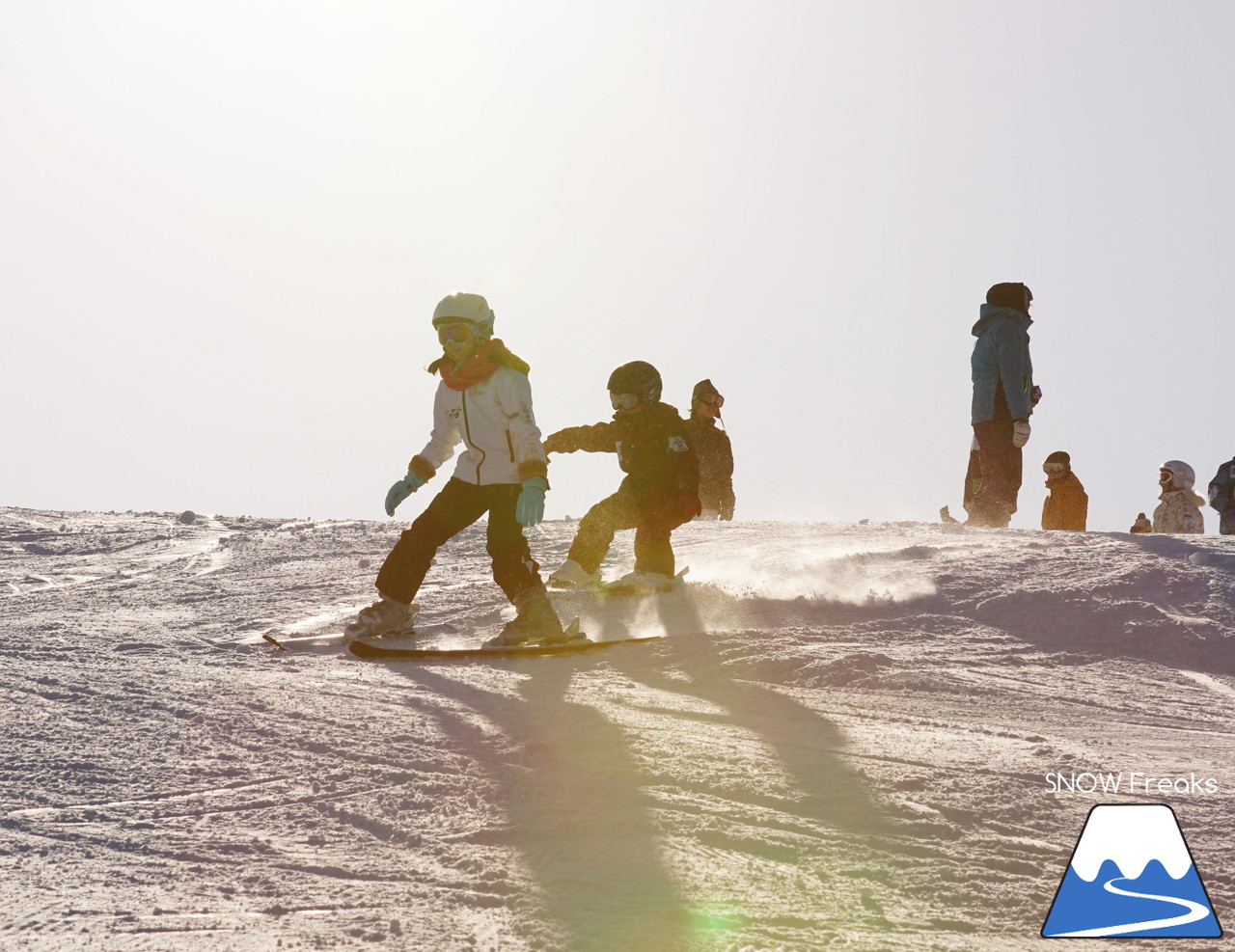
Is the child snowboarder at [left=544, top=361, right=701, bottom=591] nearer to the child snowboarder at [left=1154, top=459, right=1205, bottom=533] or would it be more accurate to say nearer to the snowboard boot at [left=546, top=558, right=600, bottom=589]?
the snowboard boot at [left=546, top=558, right=600, bottom=589]

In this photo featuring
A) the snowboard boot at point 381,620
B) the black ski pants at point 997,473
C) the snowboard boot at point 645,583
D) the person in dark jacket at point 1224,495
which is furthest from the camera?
the person in dark jacket at point 1224,495

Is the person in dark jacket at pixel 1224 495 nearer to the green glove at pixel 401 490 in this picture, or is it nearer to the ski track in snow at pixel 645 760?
the ski track in snow at pixel 645 760

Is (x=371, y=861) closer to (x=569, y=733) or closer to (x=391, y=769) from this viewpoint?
(x=391, y=769)

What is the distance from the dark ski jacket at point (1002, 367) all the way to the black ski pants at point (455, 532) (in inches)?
182

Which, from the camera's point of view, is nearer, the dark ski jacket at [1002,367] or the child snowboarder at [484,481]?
the child snowboarder at [484,481]

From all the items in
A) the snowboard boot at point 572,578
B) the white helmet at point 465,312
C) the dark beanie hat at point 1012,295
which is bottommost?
the snowboard boot at point 572,578

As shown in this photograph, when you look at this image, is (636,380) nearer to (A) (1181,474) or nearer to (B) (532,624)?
(B) (532,624)

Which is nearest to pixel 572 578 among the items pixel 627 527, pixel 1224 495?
pixel 627 527

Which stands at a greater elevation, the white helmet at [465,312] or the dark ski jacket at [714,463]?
the white helmet at [465,312]

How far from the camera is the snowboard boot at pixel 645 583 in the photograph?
281 inches

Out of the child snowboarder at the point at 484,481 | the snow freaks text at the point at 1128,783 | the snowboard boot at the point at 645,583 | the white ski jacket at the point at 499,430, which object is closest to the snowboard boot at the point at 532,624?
the child snowboarder at the point at 484,481

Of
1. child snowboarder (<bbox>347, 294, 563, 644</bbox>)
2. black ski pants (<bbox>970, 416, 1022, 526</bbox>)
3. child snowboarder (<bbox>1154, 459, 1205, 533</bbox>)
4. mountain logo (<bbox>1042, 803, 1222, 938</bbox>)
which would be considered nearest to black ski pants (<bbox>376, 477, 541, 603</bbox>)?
child snowboarder (<bbox>347, 294, 563, 644</bbox>)

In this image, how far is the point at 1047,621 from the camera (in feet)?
19.5

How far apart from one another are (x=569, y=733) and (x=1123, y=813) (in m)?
1.65
